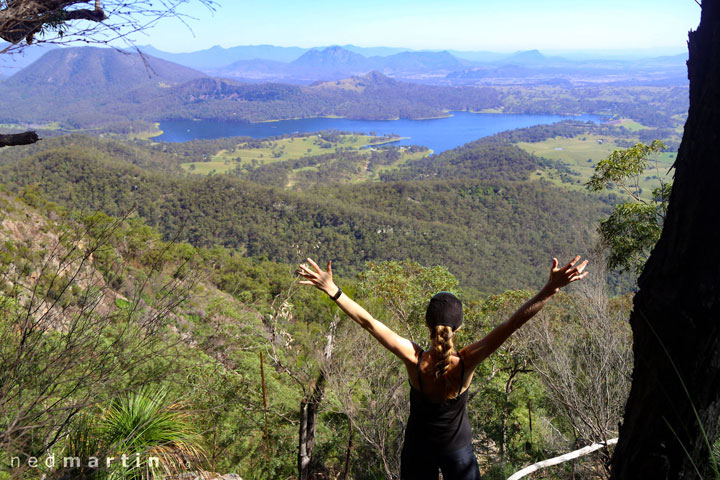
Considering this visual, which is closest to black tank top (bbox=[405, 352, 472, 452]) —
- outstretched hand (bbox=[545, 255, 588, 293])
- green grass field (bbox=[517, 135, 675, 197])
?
outstretched hand (bbox=[545, 255, 588, 293])

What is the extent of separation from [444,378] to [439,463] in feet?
1.20

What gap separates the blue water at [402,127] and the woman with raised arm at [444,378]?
134m

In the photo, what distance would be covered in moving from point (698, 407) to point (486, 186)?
73283mm

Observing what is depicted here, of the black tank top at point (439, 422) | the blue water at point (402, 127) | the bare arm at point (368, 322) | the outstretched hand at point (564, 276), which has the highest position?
the blue water at point (402, 127)

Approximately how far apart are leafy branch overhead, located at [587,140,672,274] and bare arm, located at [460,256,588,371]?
5.04m

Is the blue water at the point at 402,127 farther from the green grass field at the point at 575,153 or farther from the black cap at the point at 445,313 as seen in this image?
the black cap at the point at 445,313

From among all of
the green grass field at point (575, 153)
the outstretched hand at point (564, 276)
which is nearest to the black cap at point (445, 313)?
the outstretched hand at point (564, 276)

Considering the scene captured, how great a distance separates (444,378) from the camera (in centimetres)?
150

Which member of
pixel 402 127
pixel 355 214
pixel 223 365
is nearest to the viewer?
pixel 223 365

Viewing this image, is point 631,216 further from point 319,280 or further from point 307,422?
point 319,280

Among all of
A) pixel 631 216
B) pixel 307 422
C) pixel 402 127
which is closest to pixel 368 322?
pixel 307 422

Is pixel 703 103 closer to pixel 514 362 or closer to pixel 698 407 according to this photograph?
pixel 698 407

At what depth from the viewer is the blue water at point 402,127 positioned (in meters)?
146

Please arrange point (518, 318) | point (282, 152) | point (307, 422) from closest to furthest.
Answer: point (518, 318) → point (307, 422) → point (282, 152)
